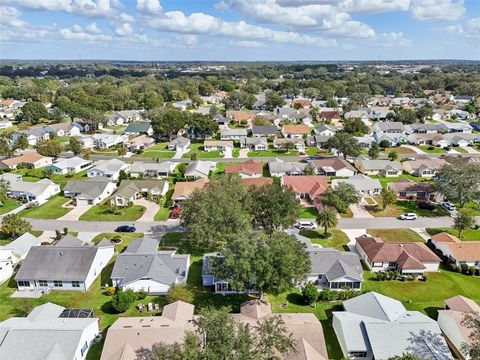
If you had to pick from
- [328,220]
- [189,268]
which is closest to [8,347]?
[189,268]

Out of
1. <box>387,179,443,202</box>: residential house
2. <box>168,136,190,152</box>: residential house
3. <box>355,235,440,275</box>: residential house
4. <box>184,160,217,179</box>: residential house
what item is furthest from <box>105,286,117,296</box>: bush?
<box>168,136,190,152</box>: residential house

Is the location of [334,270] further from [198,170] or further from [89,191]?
[89,191]

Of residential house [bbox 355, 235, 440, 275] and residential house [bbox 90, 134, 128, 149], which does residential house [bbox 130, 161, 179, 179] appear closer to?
residential house [bbox 90, 134, 128, 149]

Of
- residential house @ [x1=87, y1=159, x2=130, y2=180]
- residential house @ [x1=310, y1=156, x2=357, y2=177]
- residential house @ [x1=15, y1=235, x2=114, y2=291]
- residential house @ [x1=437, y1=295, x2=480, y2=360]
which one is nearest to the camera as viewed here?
residential house @ [x1=437, y1=295, x2=480, y2=360]

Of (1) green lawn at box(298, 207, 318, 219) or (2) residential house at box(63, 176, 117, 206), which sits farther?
(2) residential house at box(63, 176, 117, 206)

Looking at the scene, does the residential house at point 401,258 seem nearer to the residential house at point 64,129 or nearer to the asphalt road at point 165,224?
the asphalt road at point 165,224

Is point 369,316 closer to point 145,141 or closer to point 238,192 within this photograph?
point 238,192

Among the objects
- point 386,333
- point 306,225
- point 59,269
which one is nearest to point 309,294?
point 386,333
